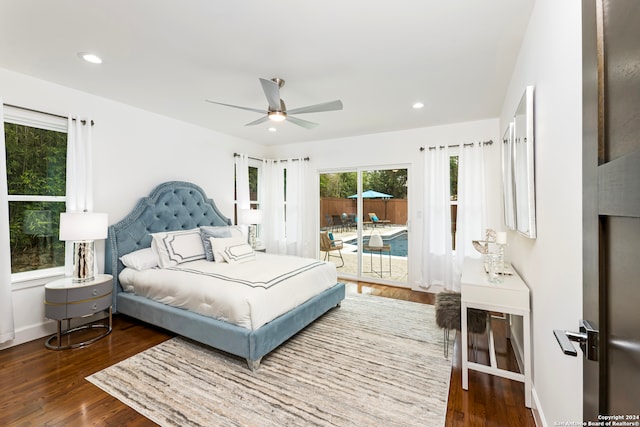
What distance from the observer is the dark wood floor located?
1.79 meters

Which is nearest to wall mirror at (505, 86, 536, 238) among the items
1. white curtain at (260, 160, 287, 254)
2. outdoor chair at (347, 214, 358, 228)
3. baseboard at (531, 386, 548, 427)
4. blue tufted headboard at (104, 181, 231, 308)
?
baseboard at (531, 386, 548, 427)

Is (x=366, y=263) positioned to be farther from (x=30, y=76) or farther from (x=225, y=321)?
(x=30, y=76)

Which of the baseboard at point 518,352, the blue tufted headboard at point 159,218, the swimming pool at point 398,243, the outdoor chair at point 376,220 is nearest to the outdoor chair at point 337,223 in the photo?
the outdoor chair at point 376,220

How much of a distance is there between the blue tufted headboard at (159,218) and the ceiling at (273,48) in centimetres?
118

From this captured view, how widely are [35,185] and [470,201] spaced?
17.3ft

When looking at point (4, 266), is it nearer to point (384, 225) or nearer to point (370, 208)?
point (370, 208)

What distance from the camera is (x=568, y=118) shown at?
1.26m

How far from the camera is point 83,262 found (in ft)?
9.36

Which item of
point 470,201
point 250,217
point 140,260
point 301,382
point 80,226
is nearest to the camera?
point 301,382

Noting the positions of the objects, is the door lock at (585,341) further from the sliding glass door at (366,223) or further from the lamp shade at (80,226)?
the sliding glass door at (366,223)

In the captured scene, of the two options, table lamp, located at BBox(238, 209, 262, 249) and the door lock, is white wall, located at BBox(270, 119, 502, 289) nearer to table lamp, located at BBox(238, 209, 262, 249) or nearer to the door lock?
table lamp, located at BBox(238, 209, 262, 249)

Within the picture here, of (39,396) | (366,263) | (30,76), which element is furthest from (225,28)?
(366,263)

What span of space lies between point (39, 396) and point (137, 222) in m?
1.97

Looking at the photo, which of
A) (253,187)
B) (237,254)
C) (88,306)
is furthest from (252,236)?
(88,306)
